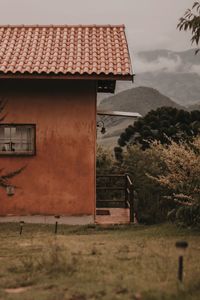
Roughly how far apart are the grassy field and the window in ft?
11.0

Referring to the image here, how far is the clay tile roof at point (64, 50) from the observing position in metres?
12.3

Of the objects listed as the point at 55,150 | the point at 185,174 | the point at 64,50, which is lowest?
the point at 185,174

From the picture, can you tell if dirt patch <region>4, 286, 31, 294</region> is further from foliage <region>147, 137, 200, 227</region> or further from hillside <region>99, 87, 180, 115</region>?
hillside <region>99, 87, 180, 115</region>

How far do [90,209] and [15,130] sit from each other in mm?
2826

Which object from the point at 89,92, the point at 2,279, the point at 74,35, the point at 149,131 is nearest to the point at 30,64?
the point at 89,92

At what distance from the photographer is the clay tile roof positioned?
12.3 metres

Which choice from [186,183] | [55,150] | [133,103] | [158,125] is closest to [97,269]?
[186,183]

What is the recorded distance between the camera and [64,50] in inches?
535

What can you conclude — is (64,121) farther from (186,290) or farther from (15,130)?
(186,290)

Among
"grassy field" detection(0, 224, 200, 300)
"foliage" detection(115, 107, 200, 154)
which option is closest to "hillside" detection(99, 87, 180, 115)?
"foliage" detection(115, 107, 200, 154)

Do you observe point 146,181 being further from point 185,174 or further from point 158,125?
point 158,125

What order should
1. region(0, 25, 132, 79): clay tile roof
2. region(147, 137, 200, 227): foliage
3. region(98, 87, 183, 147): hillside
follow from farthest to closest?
region(98, 87, 183, 147): hillside, region(0, 25, 132, 79): clay tile roof, region(147, 137, 200, 227): foliage

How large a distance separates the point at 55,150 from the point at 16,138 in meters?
1.06

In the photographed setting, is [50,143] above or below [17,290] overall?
above
